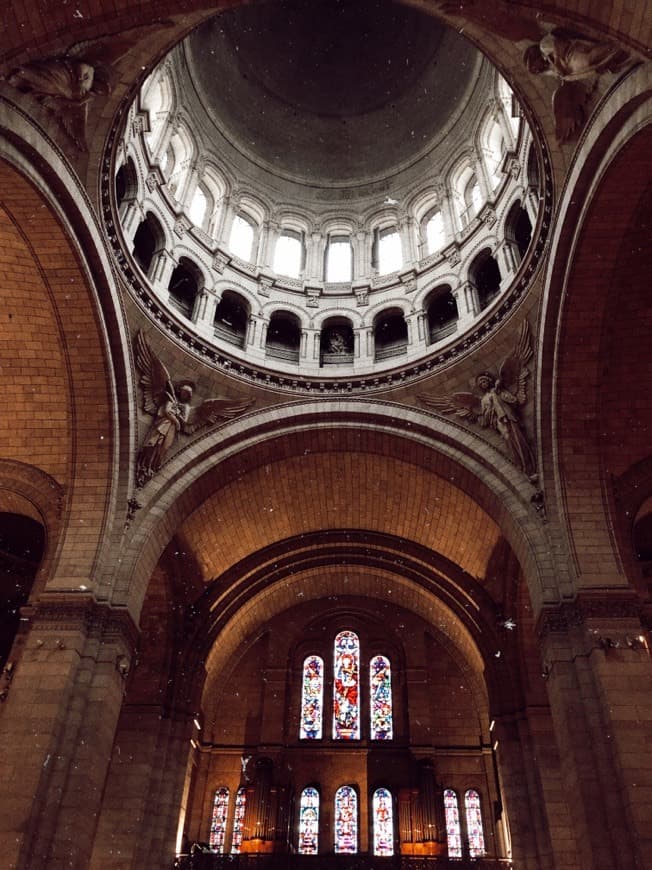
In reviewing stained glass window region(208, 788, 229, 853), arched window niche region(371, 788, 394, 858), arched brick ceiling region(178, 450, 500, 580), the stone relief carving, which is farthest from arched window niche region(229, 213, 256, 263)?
arched window niche region(371, 788, 394, 858)

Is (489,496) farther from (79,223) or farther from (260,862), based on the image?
(260,862)

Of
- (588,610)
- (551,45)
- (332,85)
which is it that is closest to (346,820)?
(588,610)

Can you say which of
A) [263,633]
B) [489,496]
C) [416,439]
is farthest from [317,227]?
Result: [263,633]

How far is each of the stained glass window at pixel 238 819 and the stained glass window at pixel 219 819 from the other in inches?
12.7

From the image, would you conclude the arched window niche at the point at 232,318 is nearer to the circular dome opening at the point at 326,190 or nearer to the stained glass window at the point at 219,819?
the circular dome opening at the point at 326,190

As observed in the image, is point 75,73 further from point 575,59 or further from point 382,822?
point 382,822

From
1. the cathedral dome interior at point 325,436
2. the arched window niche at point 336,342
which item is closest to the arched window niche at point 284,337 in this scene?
the cathedral dome interior at point 325,436

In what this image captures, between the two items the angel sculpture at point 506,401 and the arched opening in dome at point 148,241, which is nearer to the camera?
A: the angel sculpture at point 506,401

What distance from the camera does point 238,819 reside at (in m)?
17.9

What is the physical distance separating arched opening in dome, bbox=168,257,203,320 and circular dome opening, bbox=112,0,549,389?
0.05 meters

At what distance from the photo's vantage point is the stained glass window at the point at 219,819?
1762 cm

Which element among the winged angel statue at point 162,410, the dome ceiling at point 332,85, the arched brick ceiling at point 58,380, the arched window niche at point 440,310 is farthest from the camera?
the dome ceiling at point 332,85

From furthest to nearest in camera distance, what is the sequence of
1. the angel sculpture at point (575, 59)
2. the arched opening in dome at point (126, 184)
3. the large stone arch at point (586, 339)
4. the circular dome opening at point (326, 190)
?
1. the circular dome opening at point (326, 190)
2. the arched opening in dome at point (126, 184)
3. the large stone arch at point (586, 339)
4. the angel sculpture at point (575, 59)

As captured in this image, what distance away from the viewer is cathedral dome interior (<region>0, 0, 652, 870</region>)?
33.0 feet
